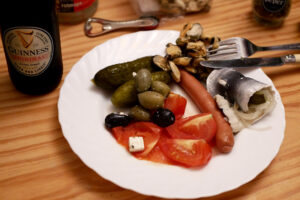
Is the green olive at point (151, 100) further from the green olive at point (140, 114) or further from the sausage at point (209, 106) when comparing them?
the sausage at point (209, 106)

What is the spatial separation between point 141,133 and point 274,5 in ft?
2.41

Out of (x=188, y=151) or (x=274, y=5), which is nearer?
(x=188, y=151)

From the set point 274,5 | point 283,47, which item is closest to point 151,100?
point 283,47

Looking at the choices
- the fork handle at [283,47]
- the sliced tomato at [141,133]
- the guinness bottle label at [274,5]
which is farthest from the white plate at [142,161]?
the guinness bottle label at [274,5]

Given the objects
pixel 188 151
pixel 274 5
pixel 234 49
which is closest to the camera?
pixel 188 151

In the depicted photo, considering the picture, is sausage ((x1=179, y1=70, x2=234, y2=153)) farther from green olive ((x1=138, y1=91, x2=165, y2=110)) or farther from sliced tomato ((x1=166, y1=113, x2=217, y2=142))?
green olive ((x1=138, y1=91, x2=165, y2=110))

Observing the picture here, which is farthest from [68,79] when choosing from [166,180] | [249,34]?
[249,34]

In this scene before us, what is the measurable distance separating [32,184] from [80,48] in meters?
0.55

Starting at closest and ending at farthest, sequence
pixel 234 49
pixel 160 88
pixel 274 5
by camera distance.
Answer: pixel 160 88
pixel 234 49
pixel 274 5

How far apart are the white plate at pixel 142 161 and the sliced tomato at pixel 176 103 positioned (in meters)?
0.05

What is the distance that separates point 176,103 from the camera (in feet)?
3.42

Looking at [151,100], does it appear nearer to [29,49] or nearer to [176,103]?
[176,103]

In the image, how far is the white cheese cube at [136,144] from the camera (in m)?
0.93

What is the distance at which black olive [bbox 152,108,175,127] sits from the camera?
3.18 feet
